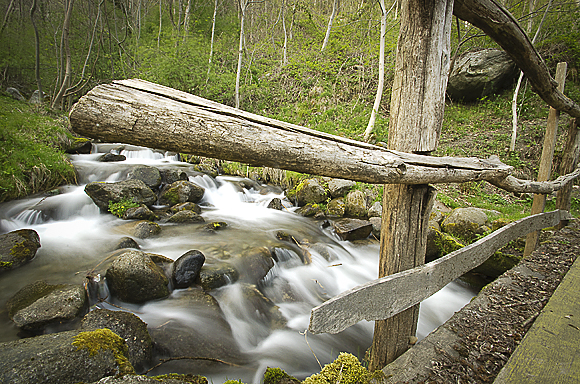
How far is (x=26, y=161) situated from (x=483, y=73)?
16923 mm

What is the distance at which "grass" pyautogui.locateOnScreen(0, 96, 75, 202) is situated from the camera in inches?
225

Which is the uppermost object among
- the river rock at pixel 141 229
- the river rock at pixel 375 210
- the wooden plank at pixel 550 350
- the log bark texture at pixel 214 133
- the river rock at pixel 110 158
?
the log bark texture at pixel 214 133

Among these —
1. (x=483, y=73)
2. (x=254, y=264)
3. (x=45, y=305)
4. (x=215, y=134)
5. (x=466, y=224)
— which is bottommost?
(x=254, y=264)

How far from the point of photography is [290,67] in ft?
55.6

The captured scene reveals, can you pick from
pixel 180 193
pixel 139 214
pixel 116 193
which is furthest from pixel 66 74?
pixel 139 214

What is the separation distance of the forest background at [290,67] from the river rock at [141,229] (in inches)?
108

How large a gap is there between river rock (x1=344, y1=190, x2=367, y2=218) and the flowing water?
1112 mm

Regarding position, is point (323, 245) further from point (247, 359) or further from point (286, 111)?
point (286, 111)

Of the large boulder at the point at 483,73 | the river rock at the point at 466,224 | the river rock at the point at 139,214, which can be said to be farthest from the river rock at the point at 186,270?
the large boulder at the point at 483,73

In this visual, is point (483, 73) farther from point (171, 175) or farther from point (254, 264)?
point (171, 175)

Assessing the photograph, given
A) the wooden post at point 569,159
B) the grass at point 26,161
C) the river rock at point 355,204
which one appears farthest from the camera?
the river rock at point 355,204

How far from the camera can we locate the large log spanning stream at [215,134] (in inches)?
37.6

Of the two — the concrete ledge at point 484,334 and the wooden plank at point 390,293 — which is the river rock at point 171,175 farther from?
the concrete ledge at point 484,334

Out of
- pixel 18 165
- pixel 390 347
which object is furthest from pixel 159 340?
pixel 18 165
